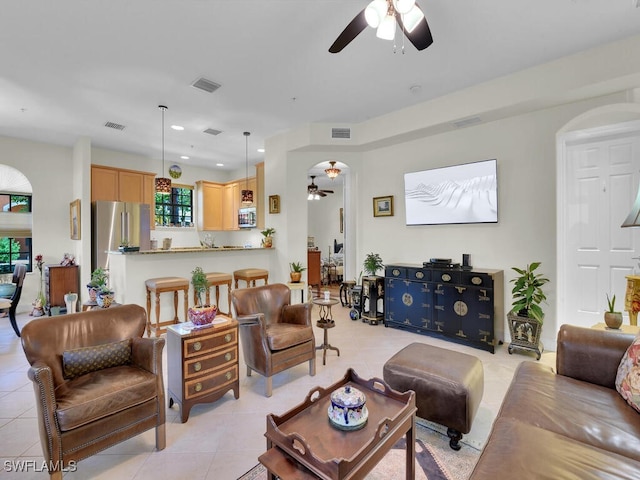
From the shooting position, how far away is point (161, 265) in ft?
13.2

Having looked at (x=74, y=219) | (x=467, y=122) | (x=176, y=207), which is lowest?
(x=74, y=219)

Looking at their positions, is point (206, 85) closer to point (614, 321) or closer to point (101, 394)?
point (101, 394)

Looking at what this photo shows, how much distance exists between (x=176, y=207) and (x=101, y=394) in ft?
20.3

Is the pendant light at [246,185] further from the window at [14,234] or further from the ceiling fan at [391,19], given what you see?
the window at [14,234]

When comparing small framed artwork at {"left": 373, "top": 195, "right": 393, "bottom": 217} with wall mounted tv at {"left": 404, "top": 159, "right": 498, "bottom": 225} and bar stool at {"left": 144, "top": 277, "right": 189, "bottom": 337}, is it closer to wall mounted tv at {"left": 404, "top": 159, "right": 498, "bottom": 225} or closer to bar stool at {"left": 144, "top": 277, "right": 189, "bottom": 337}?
wall mounted tv at {"left": 404, "top": 159, "right": 498, "bottom": 225}

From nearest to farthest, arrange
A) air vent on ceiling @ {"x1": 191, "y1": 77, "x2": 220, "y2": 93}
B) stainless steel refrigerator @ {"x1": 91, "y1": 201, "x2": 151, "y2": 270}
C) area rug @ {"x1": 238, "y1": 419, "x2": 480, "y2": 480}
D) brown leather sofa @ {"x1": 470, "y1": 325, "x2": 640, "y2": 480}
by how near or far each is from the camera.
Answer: brown leather sofa @ {"x1": 470, "y1": 325, "x2": 640, "y2": 480}, area rug @ {"x1": 238, "y1": 419, "x2": 480, "y2": 480}, air vent on ceiling @ {"x1": 191, "y1": 77, "x2": 220, "y2": 93}, stainless steel refrigerator @ {"x1": 91, "y1": 201, "x2": 151, "y2": 270}

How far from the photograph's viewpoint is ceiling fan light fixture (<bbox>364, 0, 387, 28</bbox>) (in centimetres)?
178

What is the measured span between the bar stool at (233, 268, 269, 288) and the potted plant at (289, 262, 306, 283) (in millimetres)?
414

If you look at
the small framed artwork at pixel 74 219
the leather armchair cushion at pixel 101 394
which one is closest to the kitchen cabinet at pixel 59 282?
the small framed artwork at pixel 74 219

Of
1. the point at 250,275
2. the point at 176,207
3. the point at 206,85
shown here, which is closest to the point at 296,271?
the point at 250,275

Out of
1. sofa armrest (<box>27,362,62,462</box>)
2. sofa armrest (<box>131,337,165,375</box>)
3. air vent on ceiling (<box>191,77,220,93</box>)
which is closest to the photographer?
sofa armrest (<box>27,362,62,462</box>)

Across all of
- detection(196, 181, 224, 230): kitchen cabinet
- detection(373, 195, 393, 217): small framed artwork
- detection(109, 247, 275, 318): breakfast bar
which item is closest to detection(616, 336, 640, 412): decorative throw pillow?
detection(373, 195, 393, 217): small framed artwork

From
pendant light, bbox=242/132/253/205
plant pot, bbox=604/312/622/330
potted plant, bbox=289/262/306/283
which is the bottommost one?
plant pot, bbox=604/312/622/330

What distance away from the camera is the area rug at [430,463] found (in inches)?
65.4
